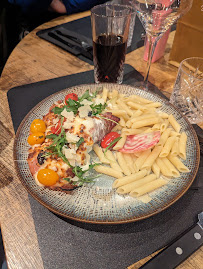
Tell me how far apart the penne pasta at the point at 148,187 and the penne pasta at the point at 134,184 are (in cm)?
2

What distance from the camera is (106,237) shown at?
2.98 ft

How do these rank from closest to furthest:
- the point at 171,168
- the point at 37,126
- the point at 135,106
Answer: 1. the point at 171,168
2. the point at 37,126
3. the point at 135,106

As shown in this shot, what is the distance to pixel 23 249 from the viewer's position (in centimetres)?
87

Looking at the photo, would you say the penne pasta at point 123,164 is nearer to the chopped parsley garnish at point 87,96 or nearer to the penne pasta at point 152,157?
the penne pasta at point 152,157

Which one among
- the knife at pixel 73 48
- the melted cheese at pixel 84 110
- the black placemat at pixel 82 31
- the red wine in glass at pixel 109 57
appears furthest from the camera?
the black placemat at pixel 82 31

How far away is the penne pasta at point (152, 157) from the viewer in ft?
3.57

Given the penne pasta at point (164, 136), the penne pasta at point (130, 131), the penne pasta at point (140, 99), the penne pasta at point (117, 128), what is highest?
the penne pasta at point (140, 99)

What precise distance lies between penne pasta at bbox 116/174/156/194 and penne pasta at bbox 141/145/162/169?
5 centimetres

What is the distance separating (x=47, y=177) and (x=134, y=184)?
369 millimetres

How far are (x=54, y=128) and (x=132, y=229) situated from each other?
1.95 feet

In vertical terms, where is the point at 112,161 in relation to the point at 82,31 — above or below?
below

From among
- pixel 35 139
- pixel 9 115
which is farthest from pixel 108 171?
pixel 9 115

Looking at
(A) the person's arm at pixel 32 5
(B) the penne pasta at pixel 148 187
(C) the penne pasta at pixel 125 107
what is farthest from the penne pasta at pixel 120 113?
(A) the person's arm at pixel 32 5

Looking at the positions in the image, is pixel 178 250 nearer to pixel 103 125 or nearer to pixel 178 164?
pixel 178 164
